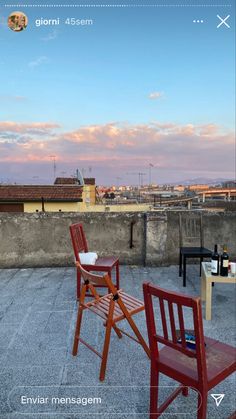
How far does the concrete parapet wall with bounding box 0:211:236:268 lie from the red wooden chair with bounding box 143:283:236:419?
333 cm

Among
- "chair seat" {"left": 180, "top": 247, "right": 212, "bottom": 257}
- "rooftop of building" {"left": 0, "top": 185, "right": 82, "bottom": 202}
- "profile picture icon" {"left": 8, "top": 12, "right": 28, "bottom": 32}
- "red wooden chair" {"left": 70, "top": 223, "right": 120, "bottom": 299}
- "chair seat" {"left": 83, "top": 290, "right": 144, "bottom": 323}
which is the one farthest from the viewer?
"rooftop of building" {"left": 0, "top": 185, "right": 82, "bottom": 202}

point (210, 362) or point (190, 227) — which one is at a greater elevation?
point (190, 227)

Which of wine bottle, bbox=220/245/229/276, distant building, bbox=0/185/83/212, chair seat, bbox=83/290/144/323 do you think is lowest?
chair seat, bbox=83/290/144/323

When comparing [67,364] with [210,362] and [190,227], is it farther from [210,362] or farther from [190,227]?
[190,227]

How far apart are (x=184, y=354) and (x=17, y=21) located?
578cm

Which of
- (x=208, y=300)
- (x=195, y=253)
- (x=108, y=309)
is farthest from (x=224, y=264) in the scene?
(x=108, y=309)

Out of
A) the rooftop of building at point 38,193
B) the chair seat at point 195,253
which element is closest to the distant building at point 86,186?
the rooftop of building at point 38,193

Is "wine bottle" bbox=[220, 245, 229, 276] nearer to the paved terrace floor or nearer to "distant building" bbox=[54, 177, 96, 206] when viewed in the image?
the paved terrace floor

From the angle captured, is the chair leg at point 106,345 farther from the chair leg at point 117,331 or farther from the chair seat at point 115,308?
the chair leg at point 117,331

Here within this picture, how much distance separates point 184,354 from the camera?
1.75 metres

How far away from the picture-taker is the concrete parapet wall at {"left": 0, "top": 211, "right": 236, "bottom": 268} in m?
5.32

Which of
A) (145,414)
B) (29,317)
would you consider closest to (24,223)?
(29,317)

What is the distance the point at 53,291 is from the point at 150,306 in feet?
9.11

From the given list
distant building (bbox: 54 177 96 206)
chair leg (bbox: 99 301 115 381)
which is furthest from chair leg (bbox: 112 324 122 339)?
distant building (bbox: 54 177 96 206)
